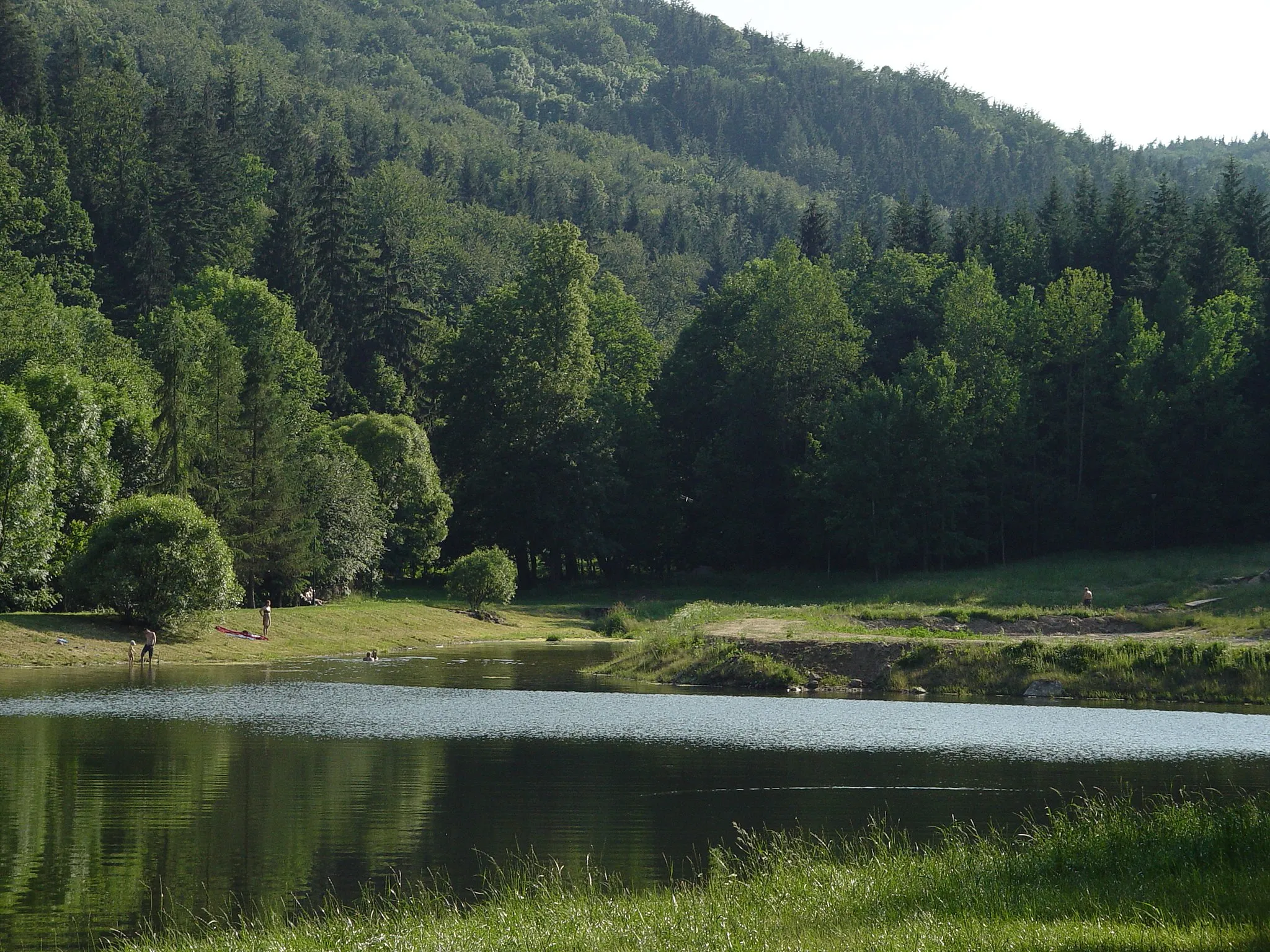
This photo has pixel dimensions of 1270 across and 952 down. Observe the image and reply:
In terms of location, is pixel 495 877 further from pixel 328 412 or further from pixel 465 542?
pixel 328 412

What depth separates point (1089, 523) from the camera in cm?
9581

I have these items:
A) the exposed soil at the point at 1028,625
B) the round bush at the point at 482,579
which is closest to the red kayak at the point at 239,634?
the round bush at the point at 482,579

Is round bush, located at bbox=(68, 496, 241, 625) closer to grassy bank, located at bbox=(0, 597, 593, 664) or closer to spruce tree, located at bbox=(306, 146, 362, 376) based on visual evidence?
grassy bank, located at bbox=(0, 597, 593, 664)

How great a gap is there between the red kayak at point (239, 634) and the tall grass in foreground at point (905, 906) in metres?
47.7

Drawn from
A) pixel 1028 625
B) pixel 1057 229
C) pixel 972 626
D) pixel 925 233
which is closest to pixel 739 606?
pixel 972 626

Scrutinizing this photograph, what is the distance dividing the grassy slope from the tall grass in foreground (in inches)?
1586

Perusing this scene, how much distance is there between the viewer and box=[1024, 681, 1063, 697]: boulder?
48656 millimetres

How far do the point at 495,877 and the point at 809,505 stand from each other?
81.4 metres

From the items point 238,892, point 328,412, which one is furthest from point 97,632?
point 328,412

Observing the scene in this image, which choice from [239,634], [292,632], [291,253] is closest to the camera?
[239,634]

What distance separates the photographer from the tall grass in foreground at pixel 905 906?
13578 millimetres

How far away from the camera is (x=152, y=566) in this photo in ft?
196

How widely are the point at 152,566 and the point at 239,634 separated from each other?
6540 millimetres

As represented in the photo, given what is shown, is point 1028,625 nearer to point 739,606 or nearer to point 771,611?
point 771,611
